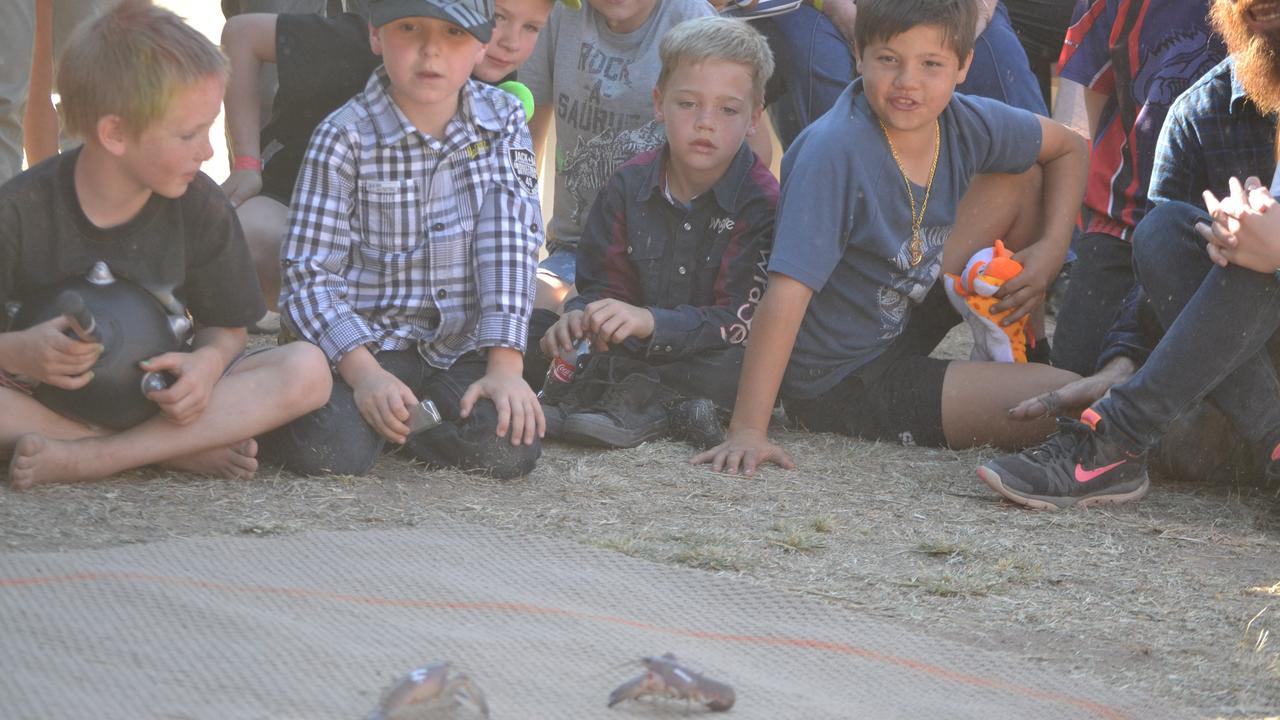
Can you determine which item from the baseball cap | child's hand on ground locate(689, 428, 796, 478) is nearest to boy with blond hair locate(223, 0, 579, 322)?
the baseball cap

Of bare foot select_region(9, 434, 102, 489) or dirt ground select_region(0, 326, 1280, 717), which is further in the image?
bare foot select_region(9, 434, 102, 489)

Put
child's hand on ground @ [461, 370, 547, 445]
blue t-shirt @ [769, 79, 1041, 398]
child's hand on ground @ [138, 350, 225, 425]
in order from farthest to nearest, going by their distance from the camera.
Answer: blue t-shirt @ [769, 79, 1041, 398] → child's hand on ground @ [461, 370, 547, 445] → child's hand on ground @ [138, 350, 225, 425]

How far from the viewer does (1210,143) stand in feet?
10.3

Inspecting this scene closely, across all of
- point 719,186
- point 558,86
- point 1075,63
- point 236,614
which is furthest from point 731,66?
point 236,614

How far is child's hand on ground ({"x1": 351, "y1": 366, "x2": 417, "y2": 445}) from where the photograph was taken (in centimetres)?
277

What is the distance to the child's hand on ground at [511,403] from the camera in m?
2.85

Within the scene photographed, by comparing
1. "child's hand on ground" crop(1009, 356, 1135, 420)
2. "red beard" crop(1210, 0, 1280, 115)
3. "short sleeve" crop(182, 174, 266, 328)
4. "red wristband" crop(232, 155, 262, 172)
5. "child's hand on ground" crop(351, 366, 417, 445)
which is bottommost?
"child's hand on ground" crop(351, 366, 417, 445)

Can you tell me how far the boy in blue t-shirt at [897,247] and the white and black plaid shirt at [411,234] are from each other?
634 mm

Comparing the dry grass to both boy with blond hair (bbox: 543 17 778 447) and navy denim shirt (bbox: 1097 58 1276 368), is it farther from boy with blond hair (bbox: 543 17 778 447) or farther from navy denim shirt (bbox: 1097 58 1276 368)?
navy denim shirt (bbox: 1097 58 1276 368)

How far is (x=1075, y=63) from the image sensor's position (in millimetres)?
3814

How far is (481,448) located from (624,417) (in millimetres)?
501

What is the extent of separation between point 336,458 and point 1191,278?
6.45 feet

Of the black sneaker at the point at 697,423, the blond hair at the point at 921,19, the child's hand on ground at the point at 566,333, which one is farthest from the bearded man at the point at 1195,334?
the child's hand on ground at the point at 566,333

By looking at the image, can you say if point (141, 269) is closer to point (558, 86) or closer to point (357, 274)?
point (357, 274)
